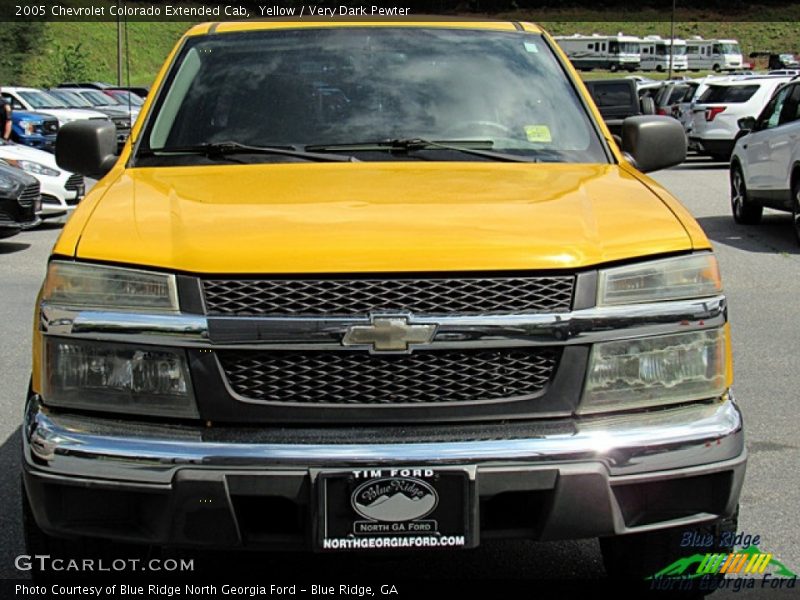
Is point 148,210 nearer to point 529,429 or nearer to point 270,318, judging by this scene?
point 270,318

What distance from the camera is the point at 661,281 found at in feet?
11.0

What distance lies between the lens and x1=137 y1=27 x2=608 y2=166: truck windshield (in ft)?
14.8

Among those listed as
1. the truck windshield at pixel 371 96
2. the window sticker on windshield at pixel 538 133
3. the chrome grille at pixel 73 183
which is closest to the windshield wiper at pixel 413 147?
the truck windshield at pixel 371 96

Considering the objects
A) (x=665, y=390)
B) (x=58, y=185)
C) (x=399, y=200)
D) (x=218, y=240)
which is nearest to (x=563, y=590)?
(x=665, y=390)

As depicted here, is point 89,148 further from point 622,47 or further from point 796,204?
point 622,47

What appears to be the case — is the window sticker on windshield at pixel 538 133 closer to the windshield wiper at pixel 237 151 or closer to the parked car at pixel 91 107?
the windshield wiper at pixel 237 151

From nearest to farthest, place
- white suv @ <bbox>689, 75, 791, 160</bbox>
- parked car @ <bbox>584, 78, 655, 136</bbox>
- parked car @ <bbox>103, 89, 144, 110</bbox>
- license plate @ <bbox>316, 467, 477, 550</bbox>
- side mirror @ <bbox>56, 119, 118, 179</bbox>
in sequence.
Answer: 1. license plate @ <bbox>316, 467, 477, 550</bbox>
2. side mirror @ <bbox>56, 119, 118, 179</bbox>
3. white suv @ <bbox>689, 75, 791, 160</bbox>
4. parked car @ <bbox>584, 78, 655, 136</bbox>
5. parked car @ <bbox>103, 89, 144, 110</bbox>

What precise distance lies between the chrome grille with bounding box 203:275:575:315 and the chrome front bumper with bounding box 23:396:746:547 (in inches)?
12.6

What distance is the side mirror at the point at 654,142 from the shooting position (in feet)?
15.9

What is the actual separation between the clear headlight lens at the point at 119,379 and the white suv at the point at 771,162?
11269 mm

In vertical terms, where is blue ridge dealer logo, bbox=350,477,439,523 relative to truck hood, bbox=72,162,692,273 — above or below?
below

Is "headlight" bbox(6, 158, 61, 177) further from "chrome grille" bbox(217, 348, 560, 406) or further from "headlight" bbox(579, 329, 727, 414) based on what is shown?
"headlight" bbox(579, 329, 727, 414)

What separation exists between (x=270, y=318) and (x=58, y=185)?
13.3 metres

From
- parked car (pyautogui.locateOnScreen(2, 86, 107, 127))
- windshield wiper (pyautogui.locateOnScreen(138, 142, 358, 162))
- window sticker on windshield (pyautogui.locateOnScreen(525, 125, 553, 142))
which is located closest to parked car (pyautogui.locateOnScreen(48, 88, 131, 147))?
parked car (pyautogui.locateOnScreen(2, 86, 107, 127))
